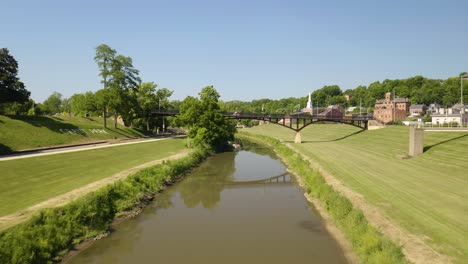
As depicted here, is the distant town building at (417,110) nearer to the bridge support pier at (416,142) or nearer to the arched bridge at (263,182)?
the bridge support pier at (416,142)

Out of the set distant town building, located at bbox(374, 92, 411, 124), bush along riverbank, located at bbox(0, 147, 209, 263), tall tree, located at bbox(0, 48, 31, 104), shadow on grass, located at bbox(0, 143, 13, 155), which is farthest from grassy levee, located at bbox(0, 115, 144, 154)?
distant town building, located at bbox(374, 92, 411, 124)

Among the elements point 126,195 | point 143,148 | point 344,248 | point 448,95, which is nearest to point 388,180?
point 344,248

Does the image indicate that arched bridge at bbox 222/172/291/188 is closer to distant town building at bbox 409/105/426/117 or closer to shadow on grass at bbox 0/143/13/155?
shadow on grass at bbox 0/143/13/155

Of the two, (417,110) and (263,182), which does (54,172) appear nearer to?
(263,182)

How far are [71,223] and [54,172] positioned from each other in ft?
41.7

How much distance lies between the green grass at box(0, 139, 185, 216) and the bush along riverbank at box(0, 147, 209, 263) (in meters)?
3.04

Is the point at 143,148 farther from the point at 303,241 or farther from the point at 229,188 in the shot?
the point at 303,241

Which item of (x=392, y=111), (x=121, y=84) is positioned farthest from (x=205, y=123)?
(x=392, y=111)

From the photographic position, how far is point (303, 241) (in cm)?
1819

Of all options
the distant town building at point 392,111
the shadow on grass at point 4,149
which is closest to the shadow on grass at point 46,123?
the shadow on grass at point 4,149

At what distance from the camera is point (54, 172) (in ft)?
93.0

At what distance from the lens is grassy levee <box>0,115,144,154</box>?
40.1 metres

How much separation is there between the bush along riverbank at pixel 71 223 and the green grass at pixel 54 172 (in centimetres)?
304

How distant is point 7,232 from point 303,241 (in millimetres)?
15034
